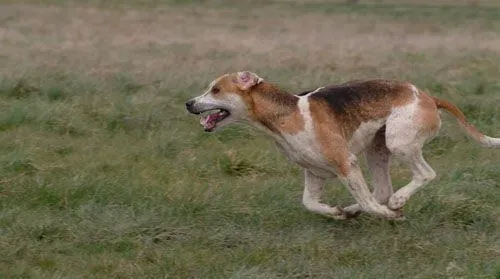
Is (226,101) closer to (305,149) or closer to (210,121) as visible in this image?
(210,121)

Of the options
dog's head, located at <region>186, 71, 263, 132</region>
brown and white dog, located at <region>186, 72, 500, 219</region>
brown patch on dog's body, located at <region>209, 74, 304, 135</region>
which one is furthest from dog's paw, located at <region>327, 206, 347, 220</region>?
dog's head, located at <region>186, 71, 263, 132</region>

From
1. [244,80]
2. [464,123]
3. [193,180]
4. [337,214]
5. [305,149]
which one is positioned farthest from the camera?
[193,180]

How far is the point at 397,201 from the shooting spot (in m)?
7.62

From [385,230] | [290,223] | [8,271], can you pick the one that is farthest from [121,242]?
[385,230]

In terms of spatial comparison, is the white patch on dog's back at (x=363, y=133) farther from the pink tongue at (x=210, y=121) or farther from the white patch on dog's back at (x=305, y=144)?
the pink tongue at (x=210, y=121)

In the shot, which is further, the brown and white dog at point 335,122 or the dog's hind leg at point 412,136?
→ the dog's hind leg at point 412,136

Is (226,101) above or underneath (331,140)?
above

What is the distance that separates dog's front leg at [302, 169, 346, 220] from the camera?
25.3 feet

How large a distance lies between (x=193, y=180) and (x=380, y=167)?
6.16 ft

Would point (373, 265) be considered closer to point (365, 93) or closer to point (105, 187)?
point (365, 93)

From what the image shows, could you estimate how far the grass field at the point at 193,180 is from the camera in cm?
667

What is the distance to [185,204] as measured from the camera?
25.9 ft

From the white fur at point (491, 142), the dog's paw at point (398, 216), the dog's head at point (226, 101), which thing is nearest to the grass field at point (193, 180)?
the dog's paw at point (398, 216)

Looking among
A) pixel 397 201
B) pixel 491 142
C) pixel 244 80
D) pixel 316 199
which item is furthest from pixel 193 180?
pixel 491 142
